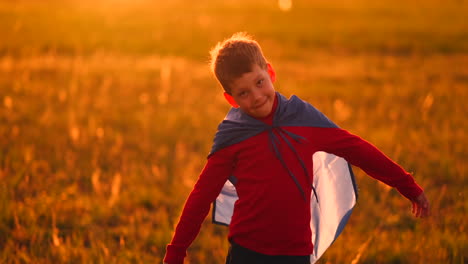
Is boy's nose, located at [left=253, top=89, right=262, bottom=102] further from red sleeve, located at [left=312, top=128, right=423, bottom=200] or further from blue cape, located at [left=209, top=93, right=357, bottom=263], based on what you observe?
red sleeve, located at [left=312, top=128, right=423, bottom=200]

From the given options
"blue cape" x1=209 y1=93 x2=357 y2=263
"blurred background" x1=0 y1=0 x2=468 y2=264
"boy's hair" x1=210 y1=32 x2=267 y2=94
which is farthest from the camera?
A: "blurred background" x1=0 y1=0 x2=468 y2=264

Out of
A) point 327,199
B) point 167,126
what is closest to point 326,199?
point 327,199

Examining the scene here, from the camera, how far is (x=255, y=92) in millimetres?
2211

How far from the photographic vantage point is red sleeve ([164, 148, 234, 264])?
2283 millimetres

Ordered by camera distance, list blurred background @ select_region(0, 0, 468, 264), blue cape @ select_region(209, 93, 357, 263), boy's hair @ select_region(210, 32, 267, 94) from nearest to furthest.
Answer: boy's hair @ select_region(210, 32, 267, 94), blue cape @ select_region(209, 93, 357, 263), blurred background @ select_region(0, 0, 468, 264)

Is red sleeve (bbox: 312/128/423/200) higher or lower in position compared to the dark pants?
higher

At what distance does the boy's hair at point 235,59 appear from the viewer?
2205 mm

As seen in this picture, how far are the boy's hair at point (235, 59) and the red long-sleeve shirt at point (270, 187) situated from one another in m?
0.26

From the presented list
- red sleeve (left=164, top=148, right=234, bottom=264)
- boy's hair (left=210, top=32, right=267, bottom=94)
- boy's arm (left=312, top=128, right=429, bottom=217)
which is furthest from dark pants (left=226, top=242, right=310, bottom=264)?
boy's hair (left=210, top=32, right=267, bottom=94)

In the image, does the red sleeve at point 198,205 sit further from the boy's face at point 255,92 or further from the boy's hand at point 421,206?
the boy's hand at point 421,206

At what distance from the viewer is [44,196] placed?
12.9 ft

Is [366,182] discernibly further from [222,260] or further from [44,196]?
[44,196]

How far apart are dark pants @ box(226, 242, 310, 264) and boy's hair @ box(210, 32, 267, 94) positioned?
75cm

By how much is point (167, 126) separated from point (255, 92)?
4013mm
